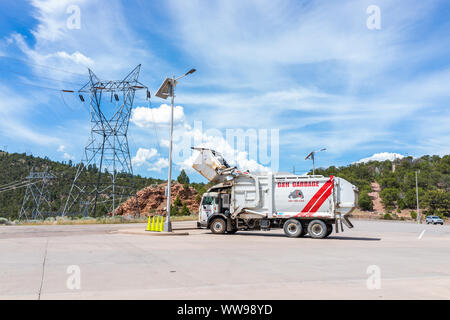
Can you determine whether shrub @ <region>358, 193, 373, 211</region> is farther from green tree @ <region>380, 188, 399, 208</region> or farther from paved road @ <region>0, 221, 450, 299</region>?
paved road @ <region>0, 221, 450, 299</region>

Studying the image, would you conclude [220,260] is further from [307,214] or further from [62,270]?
[307,214]

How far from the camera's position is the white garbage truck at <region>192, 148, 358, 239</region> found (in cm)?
1888

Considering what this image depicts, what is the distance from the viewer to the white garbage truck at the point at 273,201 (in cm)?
1888

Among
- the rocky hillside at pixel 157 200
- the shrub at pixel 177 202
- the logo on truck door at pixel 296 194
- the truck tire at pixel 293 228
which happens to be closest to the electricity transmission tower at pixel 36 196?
the rocky hillside at pixel 157 200

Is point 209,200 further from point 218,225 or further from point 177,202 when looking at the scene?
point 177,202

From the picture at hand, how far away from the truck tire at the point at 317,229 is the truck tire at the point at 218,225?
512cm

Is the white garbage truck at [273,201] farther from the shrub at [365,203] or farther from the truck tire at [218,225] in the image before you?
the shrub at [365,203]

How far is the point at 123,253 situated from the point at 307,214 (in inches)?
425

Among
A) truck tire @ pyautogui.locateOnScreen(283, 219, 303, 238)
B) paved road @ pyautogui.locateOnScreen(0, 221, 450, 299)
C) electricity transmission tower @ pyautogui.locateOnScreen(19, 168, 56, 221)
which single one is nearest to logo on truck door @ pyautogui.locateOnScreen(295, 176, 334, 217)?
truck tire @ pyautogui.locateOnScreen(283, 219, 303, 238)

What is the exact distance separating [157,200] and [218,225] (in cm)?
3936

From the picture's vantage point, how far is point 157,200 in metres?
59.3

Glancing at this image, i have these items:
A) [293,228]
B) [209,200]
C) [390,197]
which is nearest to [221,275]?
[293,228]

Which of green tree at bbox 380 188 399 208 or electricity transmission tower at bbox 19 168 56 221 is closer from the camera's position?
electricity transmission tower at bbox 19 168 56 221
